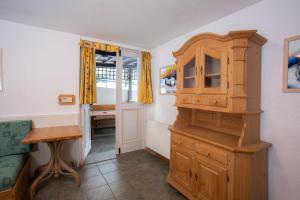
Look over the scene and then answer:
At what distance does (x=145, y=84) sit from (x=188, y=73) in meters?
1.54

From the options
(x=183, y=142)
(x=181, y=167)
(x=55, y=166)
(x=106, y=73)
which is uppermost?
(x=106, y=73)

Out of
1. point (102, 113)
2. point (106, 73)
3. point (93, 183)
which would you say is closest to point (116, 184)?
point (93, 183)

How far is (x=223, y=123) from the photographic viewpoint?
6.38 ft

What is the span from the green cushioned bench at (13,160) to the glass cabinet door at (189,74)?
7.24 ft

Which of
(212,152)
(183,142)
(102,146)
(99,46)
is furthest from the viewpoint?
(102,146)

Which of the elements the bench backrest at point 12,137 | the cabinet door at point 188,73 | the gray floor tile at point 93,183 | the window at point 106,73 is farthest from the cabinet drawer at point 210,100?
the window at point 106,73

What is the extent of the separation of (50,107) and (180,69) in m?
2.22

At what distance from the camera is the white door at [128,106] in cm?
335

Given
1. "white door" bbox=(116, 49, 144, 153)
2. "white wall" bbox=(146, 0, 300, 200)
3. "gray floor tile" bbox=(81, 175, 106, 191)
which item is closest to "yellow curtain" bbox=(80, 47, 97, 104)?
"white door" bbox=(116, 49, 144, 153)

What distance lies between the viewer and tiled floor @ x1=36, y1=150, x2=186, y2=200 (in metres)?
1.99

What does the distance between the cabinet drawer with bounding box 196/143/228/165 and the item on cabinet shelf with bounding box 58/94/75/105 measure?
222cm

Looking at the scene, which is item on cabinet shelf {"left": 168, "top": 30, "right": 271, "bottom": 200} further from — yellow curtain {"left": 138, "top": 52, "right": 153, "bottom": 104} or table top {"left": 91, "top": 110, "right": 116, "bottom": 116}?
table top {"left": 91, "top": 110, "right": 116, "bottom": 116}

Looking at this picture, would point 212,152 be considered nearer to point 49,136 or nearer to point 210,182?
point 210,182

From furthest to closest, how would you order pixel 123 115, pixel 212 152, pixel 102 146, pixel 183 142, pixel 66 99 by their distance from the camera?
1. pixel 102 146
2. pixel 123 115
3. pixel 66 99
4. pixel 183 142
5. pixel 212 152
